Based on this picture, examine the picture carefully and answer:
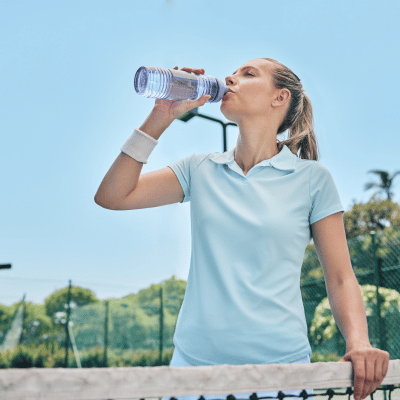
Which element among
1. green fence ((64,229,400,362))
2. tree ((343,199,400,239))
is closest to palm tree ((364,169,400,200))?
tree ((343,199,400,239))

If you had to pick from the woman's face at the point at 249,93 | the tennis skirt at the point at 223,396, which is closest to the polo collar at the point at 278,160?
the woman's face at the point at 249,93

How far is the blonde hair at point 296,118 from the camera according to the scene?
6.01 ft

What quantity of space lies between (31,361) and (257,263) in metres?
13.7

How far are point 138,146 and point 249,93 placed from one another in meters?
0.43

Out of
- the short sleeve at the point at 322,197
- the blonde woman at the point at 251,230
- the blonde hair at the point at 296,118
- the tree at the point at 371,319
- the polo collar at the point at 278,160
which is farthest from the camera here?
the tree at the point at 371,319

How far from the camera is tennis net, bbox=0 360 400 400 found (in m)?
0.79

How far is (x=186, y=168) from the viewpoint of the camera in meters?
1.72

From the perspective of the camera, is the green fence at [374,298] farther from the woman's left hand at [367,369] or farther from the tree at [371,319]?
the woman's left hand at [367,369]

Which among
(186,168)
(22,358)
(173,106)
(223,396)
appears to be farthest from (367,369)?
(22,358)

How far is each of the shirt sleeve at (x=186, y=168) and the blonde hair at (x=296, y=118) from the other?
32 centimetres

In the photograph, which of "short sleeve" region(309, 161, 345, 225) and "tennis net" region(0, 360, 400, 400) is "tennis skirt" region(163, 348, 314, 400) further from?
"short sleeve" region(309, 161, 345, 225)

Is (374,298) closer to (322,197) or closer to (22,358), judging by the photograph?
(322,197)

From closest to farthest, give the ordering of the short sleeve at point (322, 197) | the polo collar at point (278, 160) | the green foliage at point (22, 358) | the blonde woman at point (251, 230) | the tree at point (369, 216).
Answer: the blonde woman at point (251, 230) < the short sleeve at point (322, 197) < the polo collar at point (278, 160) < the green foliage at point (22, 358) < the tree at point (369, 216)

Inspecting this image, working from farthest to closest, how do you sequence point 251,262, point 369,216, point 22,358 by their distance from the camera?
point 369,216 < point 22,358 < point 251,262
